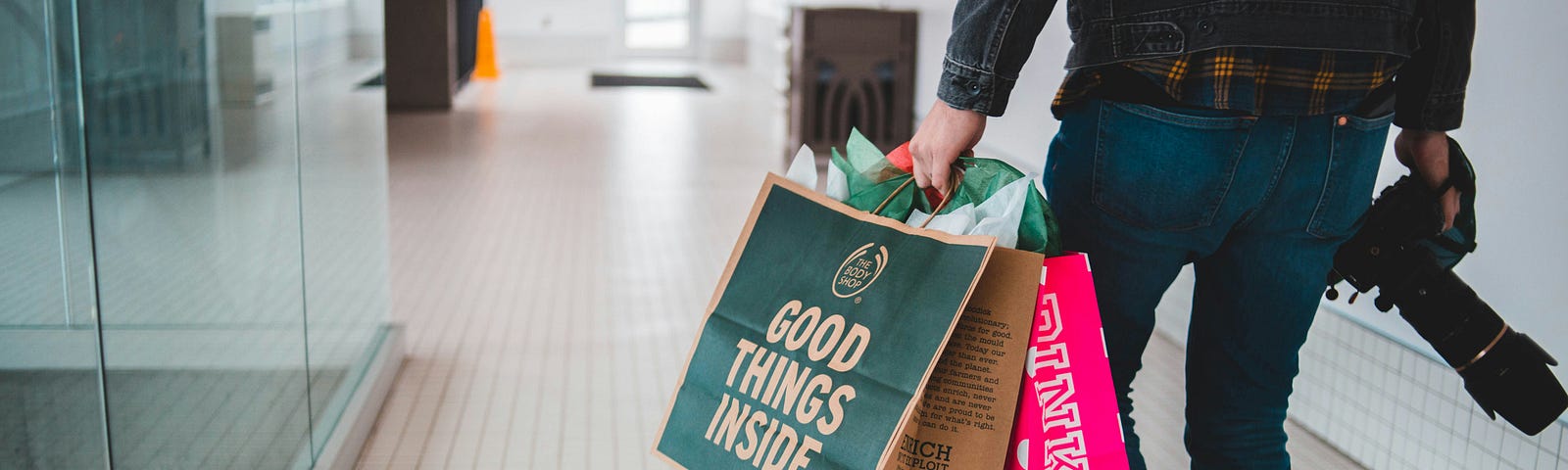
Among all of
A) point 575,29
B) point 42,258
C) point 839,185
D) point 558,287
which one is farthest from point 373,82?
point 575,29

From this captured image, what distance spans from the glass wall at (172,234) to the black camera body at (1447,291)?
1.22 m

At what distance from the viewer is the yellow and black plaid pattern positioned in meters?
1.04

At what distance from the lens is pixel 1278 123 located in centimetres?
108

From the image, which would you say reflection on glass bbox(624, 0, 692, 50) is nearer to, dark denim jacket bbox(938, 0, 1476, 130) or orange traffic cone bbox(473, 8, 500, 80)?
orange traffic cone bbox(473, 8, 500, 80)

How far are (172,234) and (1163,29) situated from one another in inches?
41.2

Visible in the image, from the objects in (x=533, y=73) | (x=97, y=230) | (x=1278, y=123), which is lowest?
(x=533, y=73)

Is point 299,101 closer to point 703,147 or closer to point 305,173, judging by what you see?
point 305,173

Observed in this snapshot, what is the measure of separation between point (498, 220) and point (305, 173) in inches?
97.9

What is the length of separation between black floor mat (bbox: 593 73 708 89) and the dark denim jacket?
964 centimetres

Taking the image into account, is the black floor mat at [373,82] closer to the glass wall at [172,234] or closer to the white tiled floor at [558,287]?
the glass wall at [172,234]

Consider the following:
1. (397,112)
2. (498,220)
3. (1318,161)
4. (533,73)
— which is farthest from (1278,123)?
(533,73)

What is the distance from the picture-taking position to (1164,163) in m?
1.09

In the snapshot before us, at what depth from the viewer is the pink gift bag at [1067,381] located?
99cm

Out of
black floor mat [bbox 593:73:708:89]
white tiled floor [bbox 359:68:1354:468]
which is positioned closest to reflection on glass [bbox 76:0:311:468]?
white tiled floor [bbox 359:68:1354:468]
